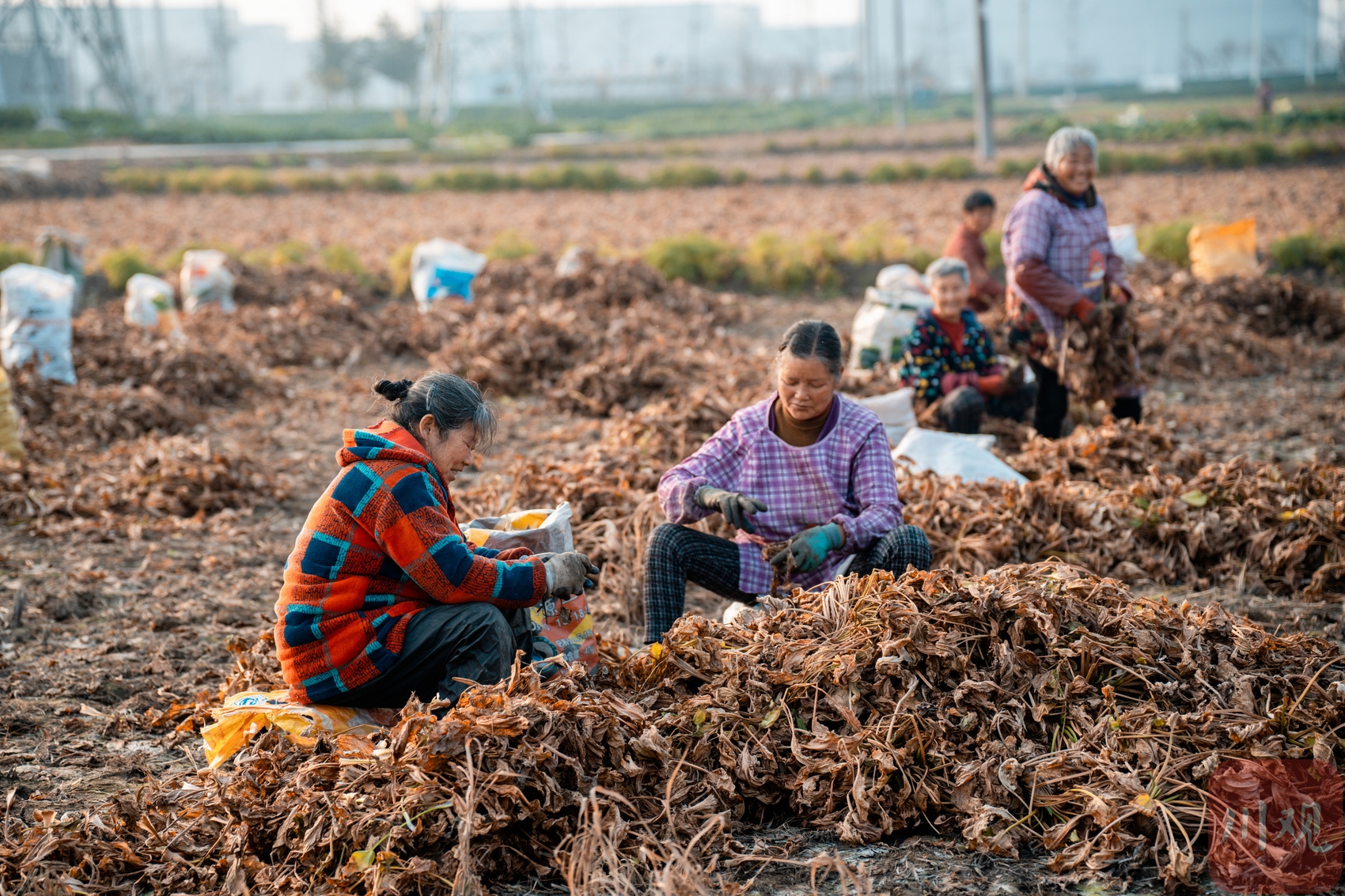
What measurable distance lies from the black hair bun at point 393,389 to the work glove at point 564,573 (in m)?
0.58

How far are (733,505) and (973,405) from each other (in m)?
2.74

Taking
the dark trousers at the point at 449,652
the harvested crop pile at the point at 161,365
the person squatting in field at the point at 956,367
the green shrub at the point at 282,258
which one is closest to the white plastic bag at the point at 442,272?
the harvested crop pile at the point at 161,365

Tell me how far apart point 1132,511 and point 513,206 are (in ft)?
54.9

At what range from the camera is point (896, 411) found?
5.47 m

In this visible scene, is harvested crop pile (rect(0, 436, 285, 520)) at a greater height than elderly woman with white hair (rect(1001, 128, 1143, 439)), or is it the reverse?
elderly woman with white hair (rect(1001, 128, 1143, 439))

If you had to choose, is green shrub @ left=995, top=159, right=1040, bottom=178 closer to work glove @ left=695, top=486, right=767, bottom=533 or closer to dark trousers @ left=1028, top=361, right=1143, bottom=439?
dark trousers @ left=1028, top=361, right=1143, bottom=439

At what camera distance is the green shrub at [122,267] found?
474 inches

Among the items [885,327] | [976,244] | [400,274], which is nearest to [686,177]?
[400,274]

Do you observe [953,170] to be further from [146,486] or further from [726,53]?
[726,53]

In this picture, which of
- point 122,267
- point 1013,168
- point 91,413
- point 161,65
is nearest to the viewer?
point 91,413

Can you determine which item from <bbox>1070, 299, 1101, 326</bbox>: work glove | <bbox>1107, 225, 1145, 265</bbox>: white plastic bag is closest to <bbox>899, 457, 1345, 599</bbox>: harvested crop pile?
<bbox>1070, 299, 1101, 326</bbox>: work glove

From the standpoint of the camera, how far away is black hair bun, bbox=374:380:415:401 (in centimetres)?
281

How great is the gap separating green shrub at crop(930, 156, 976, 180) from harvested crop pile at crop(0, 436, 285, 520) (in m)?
17.9

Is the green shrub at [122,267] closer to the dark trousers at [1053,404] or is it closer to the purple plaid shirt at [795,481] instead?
the dark trousers at [1053,404]
